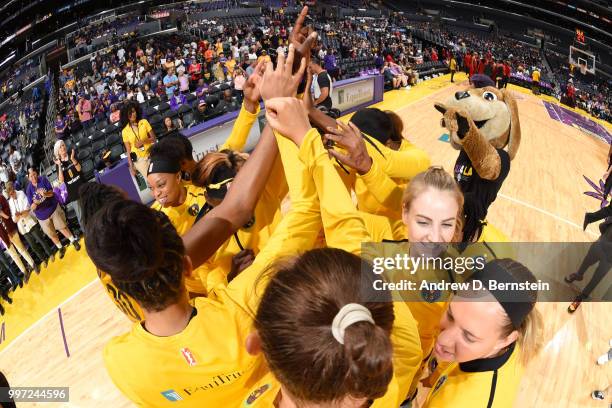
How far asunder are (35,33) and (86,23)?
2.40m

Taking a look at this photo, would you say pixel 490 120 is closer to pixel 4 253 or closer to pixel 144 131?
pixel 144 131


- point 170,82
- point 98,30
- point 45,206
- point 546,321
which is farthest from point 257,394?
point 98,30

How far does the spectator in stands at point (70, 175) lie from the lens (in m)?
5.18

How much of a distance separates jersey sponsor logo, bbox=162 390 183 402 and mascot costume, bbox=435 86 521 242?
78.7 inches

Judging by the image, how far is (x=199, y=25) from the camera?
1666 cm

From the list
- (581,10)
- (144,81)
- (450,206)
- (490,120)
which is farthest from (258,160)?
(581,10)

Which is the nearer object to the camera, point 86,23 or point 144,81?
point 144,81

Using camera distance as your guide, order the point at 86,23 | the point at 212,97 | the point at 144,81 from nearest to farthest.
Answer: the point at 212,97
the point at 144,81
the point at 86,23

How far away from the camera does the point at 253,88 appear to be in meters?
1.85

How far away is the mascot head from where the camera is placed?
8.96ft

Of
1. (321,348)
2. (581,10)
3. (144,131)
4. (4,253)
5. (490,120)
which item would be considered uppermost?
(321,348)

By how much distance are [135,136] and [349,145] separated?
4870 millimetres

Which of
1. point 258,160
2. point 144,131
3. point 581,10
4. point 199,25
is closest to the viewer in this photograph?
point 258,160

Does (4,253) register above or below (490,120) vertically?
below
